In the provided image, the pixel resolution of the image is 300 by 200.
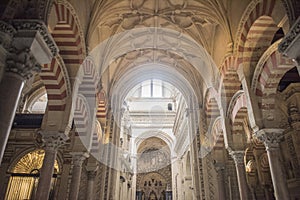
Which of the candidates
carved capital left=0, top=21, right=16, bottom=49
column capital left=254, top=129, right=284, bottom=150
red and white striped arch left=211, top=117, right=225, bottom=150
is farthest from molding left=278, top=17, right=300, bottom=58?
red and white striped arch left=211, top=117, right=225, bottom=150

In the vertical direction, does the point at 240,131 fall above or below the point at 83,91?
below

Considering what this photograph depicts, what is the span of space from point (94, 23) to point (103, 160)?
520 centimetres

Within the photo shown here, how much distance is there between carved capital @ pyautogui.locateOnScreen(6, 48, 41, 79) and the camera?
3.66 meters

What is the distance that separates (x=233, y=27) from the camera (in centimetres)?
675

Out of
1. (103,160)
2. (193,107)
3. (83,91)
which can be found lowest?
(103,160)

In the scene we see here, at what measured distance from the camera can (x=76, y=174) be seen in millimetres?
7242

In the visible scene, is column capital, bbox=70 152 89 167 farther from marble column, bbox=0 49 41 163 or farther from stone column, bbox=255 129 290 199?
stone column, bbox=255 129 290 199

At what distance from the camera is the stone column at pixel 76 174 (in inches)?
273

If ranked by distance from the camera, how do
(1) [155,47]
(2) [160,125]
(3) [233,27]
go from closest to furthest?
(3) [233,27] < (1) [155,47] < (2) [160,125]

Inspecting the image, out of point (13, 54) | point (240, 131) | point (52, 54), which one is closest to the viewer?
point (13, 54)

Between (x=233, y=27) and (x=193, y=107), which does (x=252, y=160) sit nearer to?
(x=193, y=107)

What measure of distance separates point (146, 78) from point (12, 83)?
8.88 meters

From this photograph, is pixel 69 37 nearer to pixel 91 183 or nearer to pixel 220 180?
pixel 91 183

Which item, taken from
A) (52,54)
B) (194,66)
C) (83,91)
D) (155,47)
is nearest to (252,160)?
(194,66)
